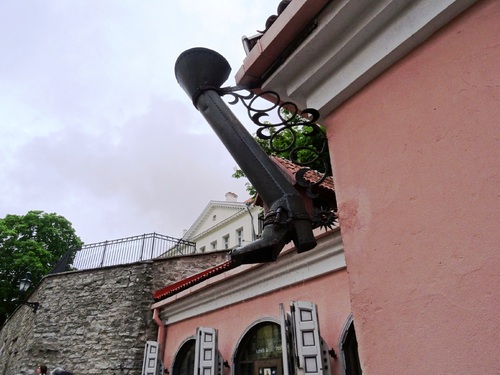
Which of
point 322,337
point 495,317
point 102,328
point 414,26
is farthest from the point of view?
point 102,328

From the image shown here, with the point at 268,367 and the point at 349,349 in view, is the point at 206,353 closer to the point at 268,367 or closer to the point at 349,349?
the point at 268,367

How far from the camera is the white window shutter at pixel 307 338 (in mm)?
4645

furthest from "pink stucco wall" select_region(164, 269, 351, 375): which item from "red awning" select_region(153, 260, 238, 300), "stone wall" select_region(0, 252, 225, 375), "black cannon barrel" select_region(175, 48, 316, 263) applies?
"black cannon barrel" select_region(175, 48, 316, 263)

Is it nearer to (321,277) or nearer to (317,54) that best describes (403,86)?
(317,54)

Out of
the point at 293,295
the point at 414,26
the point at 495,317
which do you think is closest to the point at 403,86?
the point at 414,26

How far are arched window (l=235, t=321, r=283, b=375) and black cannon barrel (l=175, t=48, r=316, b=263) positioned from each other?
4.88m

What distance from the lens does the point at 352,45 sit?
1.88m

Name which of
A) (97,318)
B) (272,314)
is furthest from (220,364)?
(97,318)

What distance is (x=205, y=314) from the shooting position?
786 cm

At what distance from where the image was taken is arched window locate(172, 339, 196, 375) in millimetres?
8086

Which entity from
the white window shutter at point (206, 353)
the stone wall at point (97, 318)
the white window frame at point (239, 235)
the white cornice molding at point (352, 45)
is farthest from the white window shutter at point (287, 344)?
the white window frame at point (239, 235)

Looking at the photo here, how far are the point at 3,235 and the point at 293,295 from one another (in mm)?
26124

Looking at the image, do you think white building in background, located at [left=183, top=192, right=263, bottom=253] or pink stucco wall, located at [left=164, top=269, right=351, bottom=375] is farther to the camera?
white building in background, located at [left=183, top=192, right=263, bottom=253]

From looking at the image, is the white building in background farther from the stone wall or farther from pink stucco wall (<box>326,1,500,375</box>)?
pink stucco wall (<box>326,1,500,375</box>)
